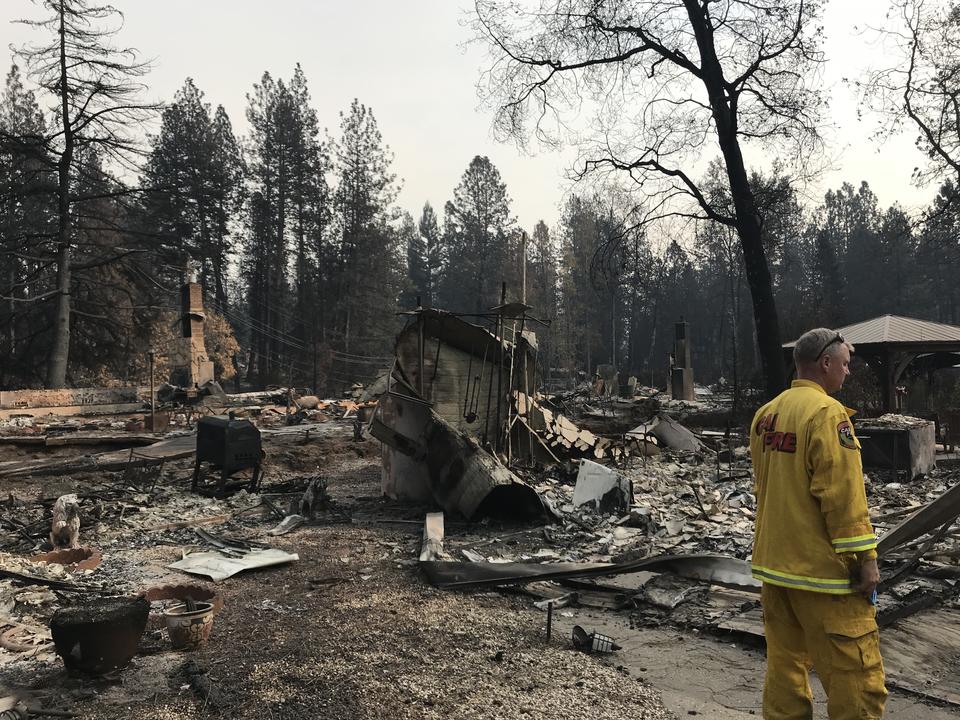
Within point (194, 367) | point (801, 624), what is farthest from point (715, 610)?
point (194, 367)

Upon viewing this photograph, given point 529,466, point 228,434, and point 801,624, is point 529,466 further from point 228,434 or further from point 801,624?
point 801,624

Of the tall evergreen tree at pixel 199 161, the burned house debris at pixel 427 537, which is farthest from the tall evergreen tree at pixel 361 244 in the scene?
the burned house debris at pixel 427 537

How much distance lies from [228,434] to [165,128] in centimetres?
3767

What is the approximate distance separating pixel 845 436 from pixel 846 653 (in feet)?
2.73

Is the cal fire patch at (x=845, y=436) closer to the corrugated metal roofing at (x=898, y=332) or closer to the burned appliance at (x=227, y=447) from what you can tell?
the burned appliance at (x=227, y=447)

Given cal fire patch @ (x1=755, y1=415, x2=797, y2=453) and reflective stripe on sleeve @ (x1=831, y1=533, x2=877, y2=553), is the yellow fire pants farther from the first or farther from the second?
cal fire patch @ (x1=755, y1=415, x2=797, y2=453)

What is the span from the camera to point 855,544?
102 inches

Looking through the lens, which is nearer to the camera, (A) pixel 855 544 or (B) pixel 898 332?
(A) pixel 855 544

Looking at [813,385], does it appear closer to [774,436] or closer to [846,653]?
[774,436]

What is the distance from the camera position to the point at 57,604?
5469mm

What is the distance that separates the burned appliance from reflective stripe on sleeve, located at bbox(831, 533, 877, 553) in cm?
967

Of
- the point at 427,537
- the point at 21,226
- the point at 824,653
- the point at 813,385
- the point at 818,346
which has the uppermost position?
the point at 21,226

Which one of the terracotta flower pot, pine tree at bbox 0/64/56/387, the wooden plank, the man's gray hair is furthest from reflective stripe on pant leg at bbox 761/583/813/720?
pine tree at bbox 0/64/56/387

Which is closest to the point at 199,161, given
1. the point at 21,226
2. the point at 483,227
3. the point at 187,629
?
the point at 21,226
